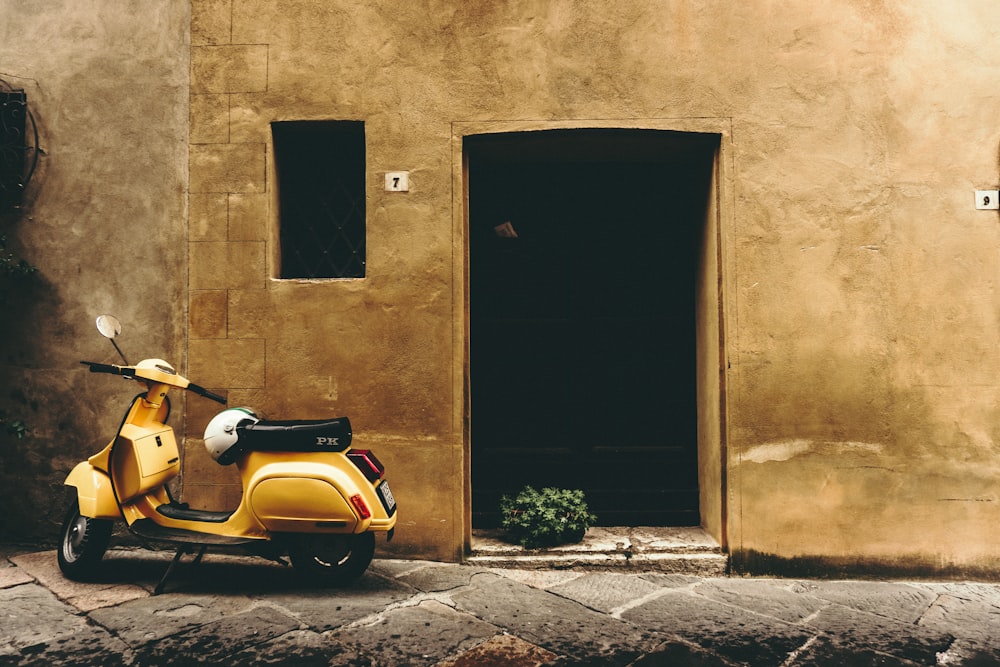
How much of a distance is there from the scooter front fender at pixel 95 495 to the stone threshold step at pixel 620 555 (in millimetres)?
2426

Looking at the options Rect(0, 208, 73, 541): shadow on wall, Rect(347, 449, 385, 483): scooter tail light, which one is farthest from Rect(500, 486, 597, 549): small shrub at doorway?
Rect(0, 208, 73, 541): shadow on wall

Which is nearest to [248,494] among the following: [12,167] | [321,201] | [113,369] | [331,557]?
[331,557]

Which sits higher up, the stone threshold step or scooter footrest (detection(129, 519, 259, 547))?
scooter footrest (detection(129, 519, 259, 547))

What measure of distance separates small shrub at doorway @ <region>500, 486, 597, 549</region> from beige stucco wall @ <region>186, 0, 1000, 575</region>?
0.42 meters

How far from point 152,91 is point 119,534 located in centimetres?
344

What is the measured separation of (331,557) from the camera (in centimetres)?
413

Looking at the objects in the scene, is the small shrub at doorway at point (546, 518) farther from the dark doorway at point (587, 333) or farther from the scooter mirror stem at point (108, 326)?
the scooter mirror stem at point (108, 326)

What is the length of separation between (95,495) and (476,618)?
2.58 m

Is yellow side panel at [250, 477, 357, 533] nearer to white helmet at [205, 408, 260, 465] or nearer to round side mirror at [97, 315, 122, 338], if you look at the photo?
white helmet at [205, 408, 260, 465]

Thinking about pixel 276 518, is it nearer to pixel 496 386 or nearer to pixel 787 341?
pixel 496 386

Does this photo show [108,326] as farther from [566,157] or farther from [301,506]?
[566,157]

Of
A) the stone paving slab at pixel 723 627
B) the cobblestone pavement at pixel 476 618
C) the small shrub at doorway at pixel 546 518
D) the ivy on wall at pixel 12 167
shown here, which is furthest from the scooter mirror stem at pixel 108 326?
the stone paving slab at pixel 723 627

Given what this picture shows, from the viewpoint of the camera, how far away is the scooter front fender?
4.17m

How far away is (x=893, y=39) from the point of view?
15.5 ft
